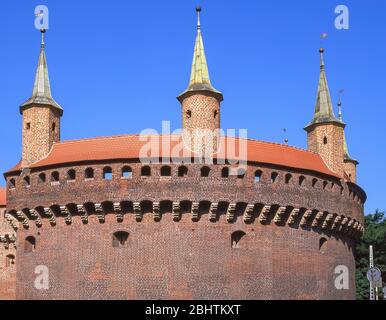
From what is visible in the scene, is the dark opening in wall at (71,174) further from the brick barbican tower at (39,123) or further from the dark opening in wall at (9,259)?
the dark opening in wall at (9,259)

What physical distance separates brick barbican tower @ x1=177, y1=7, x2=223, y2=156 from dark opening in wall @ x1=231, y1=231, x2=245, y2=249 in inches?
127

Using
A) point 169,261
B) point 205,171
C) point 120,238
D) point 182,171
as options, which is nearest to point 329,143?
point 205,171

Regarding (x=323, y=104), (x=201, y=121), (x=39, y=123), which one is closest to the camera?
(x=201, y=121)

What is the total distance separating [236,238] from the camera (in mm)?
29797

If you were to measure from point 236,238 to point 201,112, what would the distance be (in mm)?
5109

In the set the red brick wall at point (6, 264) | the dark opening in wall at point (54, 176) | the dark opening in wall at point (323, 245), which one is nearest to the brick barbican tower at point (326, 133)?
the dark opening in wall at point (323, 245)

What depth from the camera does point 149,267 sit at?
1136 inches

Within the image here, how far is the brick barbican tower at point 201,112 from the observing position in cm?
3020

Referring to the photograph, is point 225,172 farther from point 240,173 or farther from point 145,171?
point 145,171

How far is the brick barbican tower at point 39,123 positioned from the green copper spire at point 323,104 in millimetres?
11170

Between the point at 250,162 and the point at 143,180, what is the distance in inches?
160

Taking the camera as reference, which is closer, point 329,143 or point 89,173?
point 89,173

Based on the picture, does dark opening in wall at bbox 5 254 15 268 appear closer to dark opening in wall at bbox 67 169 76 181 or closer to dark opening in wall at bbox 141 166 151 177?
dark opening in wall at bbox 67 169 76 181

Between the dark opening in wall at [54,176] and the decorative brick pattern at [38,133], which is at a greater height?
the decorative brick pattern at [38,133]
